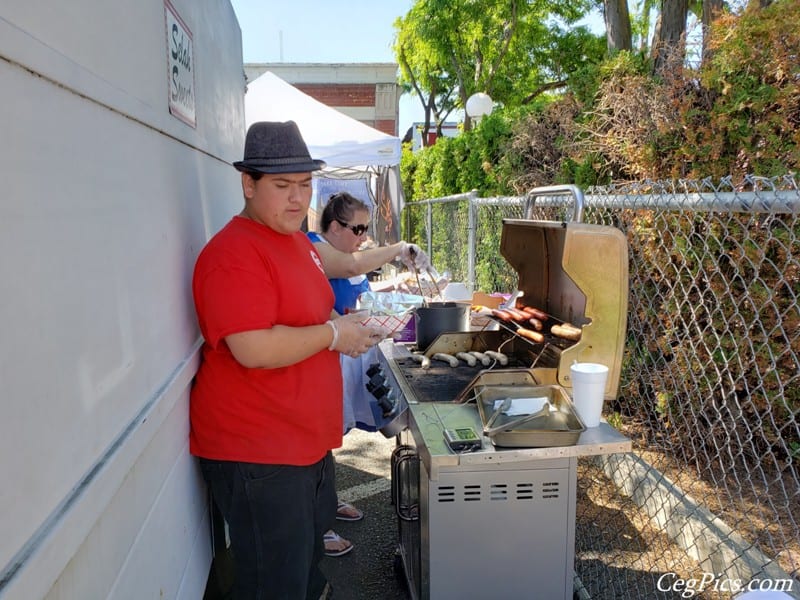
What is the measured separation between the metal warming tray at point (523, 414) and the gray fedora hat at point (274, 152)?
1150mm

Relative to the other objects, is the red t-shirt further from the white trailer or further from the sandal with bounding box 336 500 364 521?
the sandal with bounding box 336 500 364 521

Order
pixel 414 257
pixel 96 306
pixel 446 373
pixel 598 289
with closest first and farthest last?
pixel 96 306, pixel 598 289, pixel 446 373, pixel 414 257

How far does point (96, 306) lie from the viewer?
1.28 meters

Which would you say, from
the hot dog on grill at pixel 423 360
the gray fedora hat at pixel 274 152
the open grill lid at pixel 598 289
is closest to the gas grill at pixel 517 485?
the open grill lid at pixel 598 289

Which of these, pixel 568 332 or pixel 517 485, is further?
pixel 568 332

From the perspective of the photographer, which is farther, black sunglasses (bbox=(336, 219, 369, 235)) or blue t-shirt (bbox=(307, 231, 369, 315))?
black sunglasses (bbox=(336, 219, 369, 235))

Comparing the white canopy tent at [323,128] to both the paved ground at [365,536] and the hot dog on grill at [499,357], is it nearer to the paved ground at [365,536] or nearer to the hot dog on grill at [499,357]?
the paved ground at [365,536]

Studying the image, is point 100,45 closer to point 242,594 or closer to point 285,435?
point 285,435

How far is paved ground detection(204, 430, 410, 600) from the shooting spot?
3.14 metres

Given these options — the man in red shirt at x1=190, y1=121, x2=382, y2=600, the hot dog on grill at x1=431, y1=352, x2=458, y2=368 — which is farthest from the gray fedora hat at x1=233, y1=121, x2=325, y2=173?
the hot dog on grill at x1=431, y1=352, x2=458, y2=368

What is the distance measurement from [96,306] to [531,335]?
1920 millimetres

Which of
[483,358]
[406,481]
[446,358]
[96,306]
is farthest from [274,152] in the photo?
[406,481]

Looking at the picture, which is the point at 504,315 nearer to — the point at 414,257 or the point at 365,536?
the point at 414,257

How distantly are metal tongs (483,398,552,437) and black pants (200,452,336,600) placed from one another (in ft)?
2.49
